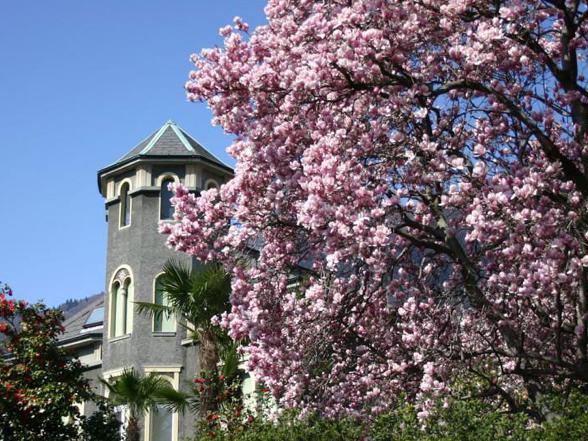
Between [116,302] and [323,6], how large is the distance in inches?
844

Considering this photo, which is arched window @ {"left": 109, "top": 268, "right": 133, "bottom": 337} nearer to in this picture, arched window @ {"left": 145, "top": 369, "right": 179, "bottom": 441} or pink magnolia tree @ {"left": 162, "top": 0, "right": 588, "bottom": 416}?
arched window @ {"left": 145, "top": 369, "right": 179, "bottom": 441}

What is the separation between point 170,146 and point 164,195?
2.01m

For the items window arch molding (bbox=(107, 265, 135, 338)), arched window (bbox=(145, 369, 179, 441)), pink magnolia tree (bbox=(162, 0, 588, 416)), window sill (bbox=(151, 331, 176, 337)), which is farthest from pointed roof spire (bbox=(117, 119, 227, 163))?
pink magnolia tree (bbox=(162, 0, 588, 416))

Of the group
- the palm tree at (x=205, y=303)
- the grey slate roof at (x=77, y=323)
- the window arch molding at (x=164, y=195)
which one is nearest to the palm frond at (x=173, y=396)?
the palm tree at (x=205, y=303)

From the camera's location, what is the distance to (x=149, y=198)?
29.8 metres

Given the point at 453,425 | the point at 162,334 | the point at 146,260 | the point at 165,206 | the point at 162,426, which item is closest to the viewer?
the point at 453,425

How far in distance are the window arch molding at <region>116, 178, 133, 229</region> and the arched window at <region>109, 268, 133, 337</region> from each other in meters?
1.80

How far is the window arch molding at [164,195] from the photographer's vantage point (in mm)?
29611

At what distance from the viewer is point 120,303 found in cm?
→ 2986

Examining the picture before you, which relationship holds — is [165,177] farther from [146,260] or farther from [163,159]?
[146,260]

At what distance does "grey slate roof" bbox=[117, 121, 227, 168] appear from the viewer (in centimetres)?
3011

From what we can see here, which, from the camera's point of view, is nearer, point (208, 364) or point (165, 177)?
point (208, 364)

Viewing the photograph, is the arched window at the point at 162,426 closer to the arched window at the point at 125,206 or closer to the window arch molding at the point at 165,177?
the arched window at the point at 125,206

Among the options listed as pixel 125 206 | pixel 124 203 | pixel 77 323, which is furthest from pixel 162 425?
pixel 77 323
